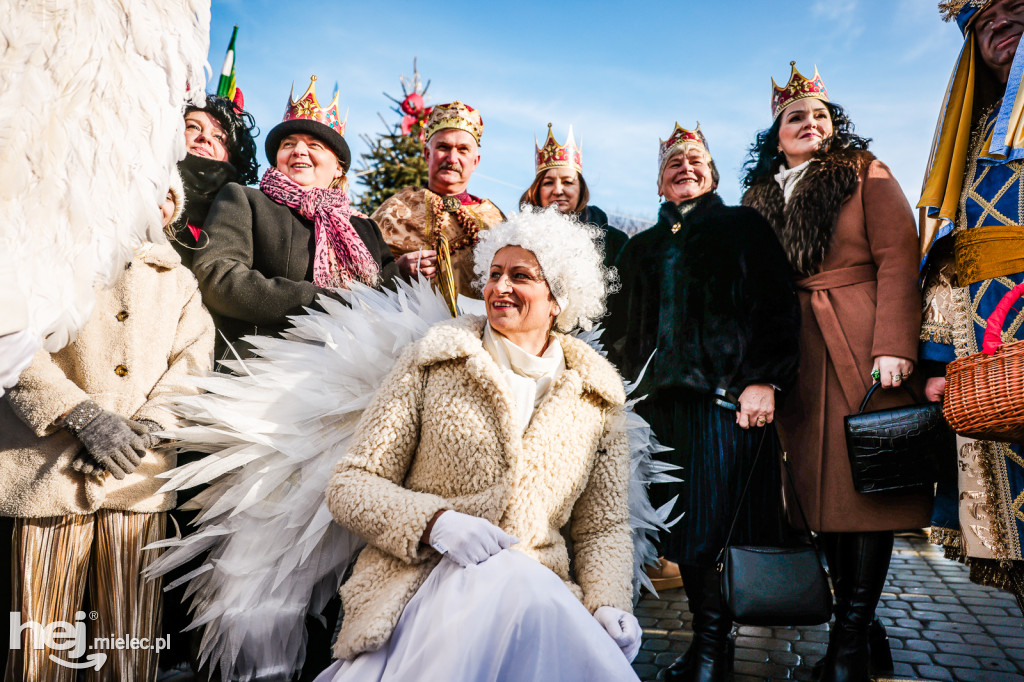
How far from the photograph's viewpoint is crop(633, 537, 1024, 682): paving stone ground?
304 cm

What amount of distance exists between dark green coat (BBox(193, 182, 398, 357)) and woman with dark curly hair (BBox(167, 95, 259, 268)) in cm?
14

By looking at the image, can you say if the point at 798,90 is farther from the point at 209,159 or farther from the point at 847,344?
the point at 209,159

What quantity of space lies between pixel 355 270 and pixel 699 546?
196 centimetres

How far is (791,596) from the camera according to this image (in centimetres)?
233

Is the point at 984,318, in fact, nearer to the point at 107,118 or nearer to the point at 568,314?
the point at 568,314

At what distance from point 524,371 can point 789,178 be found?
1.75m

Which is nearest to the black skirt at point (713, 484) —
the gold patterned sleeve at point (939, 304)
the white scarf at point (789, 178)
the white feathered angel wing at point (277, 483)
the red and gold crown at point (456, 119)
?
the white feathered angel wing at point (277, 483)

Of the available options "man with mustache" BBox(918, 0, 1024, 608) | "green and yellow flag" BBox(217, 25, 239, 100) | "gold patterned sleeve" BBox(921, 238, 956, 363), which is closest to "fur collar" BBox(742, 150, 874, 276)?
"man with mustache" BBox(918, 0, 1024, 608)

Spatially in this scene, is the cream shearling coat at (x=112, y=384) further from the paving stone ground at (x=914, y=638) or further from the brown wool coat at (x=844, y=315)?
the brown wool coat at (x=844, y=315)

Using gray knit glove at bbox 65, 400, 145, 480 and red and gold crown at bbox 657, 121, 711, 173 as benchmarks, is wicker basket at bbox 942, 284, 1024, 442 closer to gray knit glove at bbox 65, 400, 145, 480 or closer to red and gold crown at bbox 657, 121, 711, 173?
red and gold crown at bbox 657, 121, 711, 173

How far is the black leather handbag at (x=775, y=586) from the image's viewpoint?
90.9 inches

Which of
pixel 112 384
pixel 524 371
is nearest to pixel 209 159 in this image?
pixel 112 384

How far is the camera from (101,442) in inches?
87.9

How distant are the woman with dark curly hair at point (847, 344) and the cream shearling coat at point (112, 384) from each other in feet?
8.35
